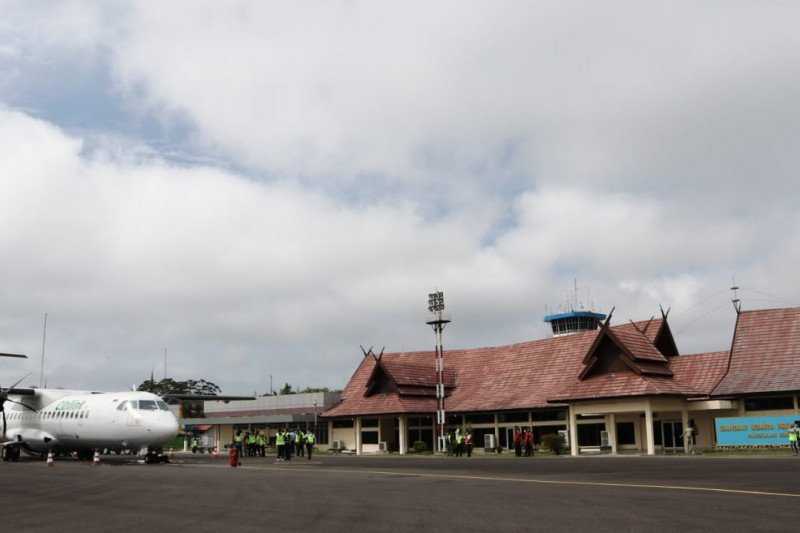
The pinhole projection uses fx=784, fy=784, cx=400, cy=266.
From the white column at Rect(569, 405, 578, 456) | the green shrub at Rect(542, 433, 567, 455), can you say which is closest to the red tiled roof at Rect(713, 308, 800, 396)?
the white column at Rect(569, 405, 578, 456)

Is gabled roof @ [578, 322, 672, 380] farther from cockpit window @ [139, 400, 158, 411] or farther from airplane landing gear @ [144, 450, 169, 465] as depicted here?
cockpit window @ [139, 400, 158, 411]

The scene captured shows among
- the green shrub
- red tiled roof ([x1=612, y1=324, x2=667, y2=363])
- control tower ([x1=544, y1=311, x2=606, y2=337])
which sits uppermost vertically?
control tower ([x1=544, y1=311, x2=606, y2=337])

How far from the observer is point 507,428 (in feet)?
170

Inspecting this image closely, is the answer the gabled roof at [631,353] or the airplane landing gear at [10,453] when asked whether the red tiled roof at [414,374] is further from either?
the airplane landing gear at [10,453]

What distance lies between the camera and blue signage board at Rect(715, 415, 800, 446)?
38.7m

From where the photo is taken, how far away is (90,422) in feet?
112

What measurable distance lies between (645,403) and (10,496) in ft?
109

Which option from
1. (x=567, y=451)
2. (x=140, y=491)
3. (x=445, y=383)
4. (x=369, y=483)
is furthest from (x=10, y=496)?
(x=445, y=383)

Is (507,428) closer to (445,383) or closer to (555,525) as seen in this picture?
(445,383)

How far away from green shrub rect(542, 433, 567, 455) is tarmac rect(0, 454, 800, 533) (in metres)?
23.3

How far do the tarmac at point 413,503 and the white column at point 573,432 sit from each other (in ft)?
71.3

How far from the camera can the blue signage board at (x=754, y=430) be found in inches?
1522

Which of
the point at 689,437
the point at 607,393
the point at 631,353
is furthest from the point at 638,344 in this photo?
the point at 689,437

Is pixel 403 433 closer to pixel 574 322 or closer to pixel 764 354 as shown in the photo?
pixel 764 354
